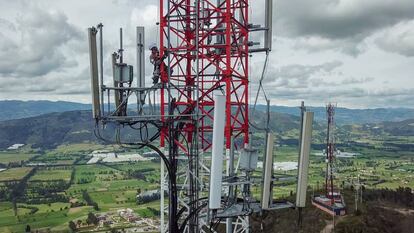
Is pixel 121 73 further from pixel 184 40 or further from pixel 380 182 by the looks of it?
pixel 380 182

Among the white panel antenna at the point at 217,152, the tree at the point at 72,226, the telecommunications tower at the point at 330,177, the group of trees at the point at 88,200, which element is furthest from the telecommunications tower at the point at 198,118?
the group of trees at the point at 88,200

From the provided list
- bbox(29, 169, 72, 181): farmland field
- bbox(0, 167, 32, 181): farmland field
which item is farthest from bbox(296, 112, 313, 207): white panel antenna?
bbox(0, 167, 32, 181): farmland field

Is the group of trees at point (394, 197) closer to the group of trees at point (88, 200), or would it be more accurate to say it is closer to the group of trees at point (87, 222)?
the group of trees at point (87, 222)

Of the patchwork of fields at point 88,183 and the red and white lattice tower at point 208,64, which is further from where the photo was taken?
the patchwork of fields at point 88,183

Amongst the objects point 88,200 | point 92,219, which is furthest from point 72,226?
point 88,200

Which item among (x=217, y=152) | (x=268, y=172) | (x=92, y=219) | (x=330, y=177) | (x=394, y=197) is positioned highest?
(x=217, y=152)

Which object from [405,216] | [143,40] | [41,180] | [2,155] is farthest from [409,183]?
[2,155]

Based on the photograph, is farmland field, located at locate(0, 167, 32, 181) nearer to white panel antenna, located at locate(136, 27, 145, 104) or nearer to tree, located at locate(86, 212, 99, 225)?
tree, located at locate(86, 212, 99, 225)

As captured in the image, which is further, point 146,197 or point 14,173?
point 14,173

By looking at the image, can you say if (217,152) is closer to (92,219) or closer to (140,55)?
(140,55)
